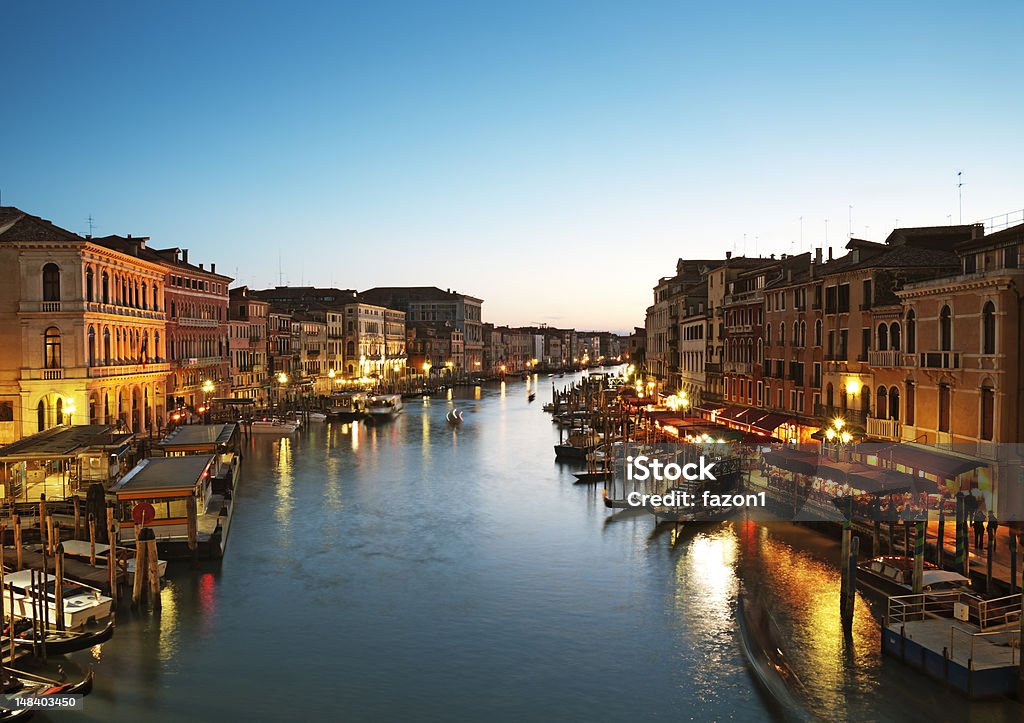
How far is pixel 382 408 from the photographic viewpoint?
60500 millimetres

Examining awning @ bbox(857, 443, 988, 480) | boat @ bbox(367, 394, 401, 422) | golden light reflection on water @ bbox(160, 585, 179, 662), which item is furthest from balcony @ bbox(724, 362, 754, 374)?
boat @ bbox(367, 394, 401, 422)

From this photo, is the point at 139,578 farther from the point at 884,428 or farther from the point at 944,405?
the point at 884,428

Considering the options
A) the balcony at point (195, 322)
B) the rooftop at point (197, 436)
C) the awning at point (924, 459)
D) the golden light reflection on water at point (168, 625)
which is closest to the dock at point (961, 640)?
the awning at point (924, 459)

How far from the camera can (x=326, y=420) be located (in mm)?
55812

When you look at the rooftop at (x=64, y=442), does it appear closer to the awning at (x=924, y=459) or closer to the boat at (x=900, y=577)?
the boat at (x=900, y=577)

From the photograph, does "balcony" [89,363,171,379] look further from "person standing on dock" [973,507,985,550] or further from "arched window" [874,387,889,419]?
"person standing on dock" [973,507,985,550]

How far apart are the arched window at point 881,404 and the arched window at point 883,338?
1143 mm

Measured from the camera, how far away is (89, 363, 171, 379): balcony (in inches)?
1187

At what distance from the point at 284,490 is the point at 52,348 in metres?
9.57

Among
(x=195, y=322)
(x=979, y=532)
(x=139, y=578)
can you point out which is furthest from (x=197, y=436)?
(x=979, y=532)

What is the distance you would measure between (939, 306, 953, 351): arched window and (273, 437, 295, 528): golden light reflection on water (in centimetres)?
1679

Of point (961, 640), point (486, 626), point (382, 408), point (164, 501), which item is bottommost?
point (486, 626)

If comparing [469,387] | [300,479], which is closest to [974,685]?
[300,479]

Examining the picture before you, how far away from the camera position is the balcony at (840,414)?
24.3 meters
